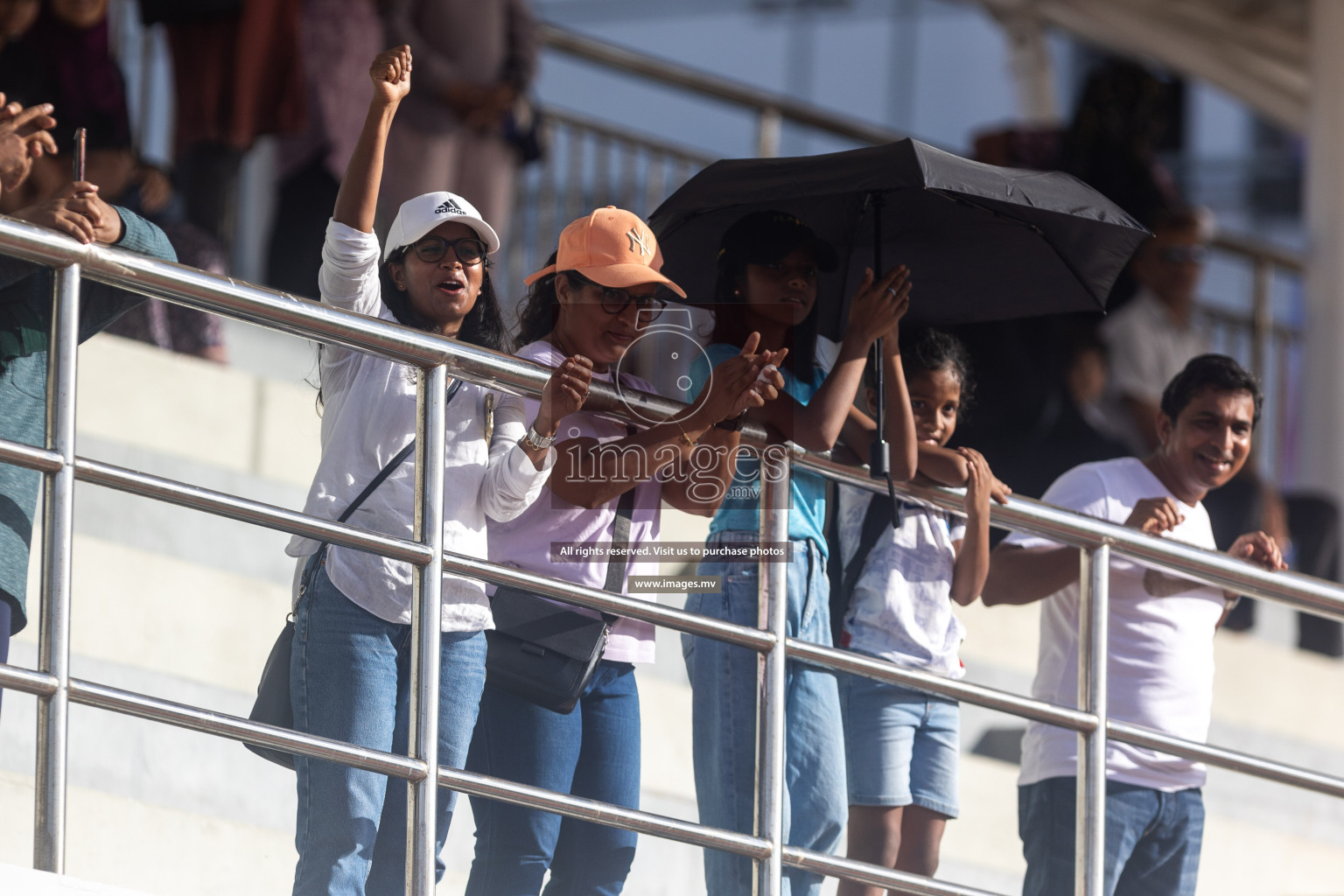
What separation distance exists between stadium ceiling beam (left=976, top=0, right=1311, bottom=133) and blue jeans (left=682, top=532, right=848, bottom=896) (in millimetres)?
7371

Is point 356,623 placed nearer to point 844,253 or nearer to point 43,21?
point 844,253

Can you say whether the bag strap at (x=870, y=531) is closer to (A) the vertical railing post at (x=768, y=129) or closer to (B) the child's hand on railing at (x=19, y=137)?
(B) the child's hand on railing at (x=19, y=137)

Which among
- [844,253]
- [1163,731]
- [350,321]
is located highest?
[844,253]

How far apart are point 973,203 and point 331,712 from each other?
1.70 meters

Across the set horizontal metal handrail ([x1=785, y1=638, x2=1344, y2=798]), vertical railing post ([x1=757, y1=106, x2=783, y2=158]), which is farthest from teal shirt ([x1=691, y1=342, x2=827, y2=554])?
vertical railing post ([x1=757, y1=106, x2=783, y2=158])

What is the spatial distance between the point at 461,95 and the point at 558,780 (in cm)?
365

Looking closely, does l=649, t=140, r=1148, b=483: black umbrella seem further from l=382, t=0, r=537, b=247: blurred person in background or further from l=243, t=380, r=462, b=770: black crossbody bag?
l=382, t=0, r=537, b=247: blurred person in background

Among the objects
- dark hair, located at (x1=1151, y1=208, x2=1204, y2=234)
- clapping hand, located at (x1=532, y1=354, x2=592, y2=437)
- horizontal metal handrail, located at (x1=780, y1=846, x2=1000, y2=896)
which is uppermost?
dark hair, located at (x1=1151, y1=208, x2=1204, y2=234)

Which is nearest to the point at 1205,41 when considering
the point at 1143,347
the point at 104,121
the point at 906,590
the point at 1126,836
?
the point at 1143,347

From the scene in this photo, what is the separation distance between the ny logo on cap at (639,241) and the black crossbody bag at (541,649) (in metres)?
0.65

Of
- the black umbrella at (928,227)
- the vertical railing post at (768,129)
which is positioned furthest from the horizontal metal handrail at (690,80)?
the black umbrella at (928,227)

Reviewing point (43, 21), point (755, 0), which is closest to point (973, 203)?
point (43, 21)

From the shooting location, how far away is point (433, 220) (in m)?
3.21

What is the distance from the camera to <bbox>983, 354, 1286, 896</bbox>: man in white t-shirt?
3.75m
